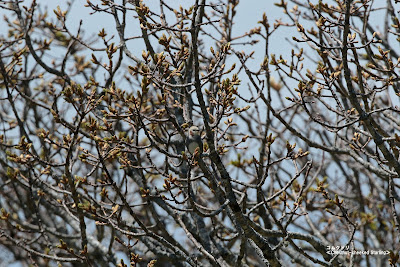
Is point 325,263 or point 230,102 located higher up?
point 230,102

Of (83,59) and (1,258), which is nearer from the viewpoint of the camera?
(83,59)

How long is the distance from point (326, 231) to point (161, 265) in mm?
3112

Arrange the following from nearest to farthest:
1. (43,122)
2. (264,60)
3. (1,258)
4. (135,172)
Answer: (264,60) → (135,172) → (43,122) → (1,258)

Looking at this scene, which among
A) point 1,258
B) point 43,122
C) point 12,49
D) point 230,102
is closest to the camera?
point 230,102

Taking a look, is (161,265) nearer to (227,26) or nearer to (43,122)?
(43,122)

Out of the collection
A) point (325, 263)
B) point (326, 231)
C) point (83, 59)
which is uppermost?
point (83, 59)

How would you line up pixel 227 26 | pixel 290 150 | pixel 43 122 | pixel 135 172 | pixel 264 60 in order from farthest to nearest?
pixel 43 122 < pixel 227 26 < pixel 135 172 < pixel 264 60 < pixel 290 150

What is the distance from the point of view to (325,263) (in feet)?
12.6

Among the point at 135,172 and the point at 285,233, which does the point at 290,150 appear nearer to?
the point at 285,233

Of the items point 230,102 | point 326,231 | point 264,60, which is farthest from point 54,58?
point 326,231

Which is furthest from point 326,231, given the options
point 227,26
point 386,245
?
point 227,26

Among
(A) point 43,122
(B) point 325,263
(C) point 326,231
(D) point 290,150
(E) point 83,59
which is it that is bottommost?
(B) point 325,263

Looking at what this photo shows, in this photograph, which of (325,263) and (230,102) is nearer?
(230,102)

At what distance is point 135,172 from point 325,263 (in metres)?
2.44
